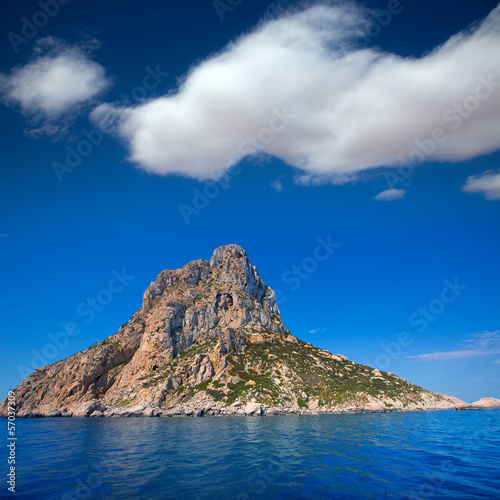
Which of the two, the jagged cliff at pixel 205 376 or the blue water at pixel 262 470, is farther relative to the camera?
the jagged cliff at pixel 205 376

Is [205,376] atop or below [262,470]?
atop

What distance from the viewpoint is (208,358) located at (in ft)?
522

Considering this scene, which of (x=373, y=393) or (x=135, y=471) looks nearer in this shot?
(x=135, y=471)

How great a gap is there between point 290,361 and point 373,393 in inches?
1629

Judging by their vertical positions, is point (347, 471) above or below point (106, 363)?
below

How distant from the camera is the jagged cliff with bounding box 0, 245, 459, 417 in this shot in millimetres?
134500

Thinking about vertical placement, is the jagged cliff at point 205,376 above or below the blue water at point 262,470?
above

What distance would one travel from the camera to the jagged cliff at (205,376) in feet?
441

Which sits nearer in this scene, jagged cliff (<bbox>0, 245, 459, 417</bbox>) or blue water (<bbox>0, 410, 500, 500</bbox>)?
blue water (<bbox>0, 410, 500, 500</bbox>)

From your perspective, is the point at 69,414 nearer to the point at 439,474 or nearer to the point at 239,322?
the point at 239,322

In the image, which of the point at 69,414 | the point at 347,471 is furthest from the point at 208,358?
the point at 347,471

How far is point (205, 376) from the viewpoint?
499 feet

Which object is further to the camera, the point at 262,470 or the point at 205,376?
the point at 205,376

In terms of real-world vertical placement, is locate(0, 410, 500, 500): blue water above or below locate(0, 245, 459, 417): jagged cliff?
below
